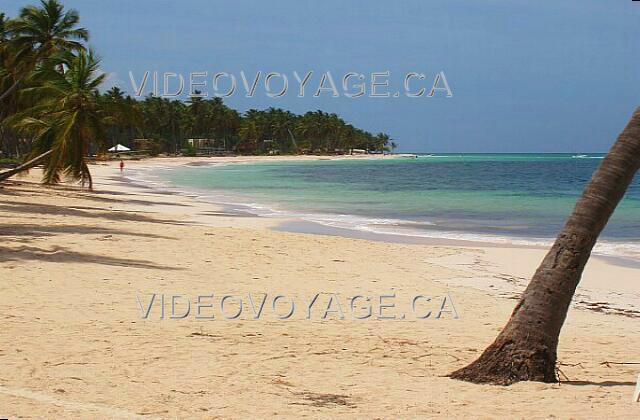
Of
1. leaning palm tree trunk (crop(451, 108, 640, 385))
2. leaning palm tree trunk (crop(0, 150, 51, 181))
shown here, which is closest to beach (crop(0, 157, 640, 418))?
leaning palm tree trunk (crop(451, 108, 640, 385))

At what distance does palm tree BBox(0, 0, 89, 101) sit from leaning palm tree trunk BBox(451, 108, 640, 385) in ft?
94.9

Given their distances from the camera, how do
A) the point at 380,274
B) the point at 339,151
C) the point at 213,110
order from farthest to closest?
1. the point at 339,151
2. the point at 213,110
3. the point at 380,274

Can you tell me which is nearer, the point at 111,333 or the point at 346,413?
the point at 346,413

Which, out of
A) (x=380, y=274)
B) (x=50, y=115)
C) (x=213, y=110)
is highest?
(x=213, y=110)

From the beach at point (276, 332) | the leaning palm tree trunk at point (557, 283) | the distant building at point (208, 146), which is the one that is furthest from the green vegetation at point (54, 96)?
the distant building at point (208, 146)

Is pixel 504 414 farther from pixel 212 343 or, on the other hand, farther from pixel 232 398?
pixel 212 343

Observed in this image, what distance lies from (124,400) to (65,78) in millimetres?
20105

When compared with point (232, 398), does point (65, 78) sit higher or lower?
higher

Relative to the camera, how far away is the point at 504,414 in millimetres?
5152

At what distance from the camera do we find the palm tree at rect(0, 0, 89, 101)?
102 ft

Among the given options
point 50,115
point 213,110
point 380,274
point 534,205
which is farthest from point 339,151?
point 380,274

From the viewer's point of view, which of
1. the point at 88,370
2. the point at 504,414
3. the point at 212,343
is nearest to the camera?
the point at 504,414

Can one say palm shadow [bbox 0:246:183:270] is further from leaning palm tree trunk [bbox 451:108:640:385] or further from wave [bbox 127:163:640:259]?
wave [bbox 127:163:640:259]

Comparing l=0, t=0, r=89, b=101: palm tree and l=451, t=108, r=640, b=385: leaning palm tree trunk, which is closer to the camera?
l=451, t=108, r=640, b=385: leaning palm tree trunk
